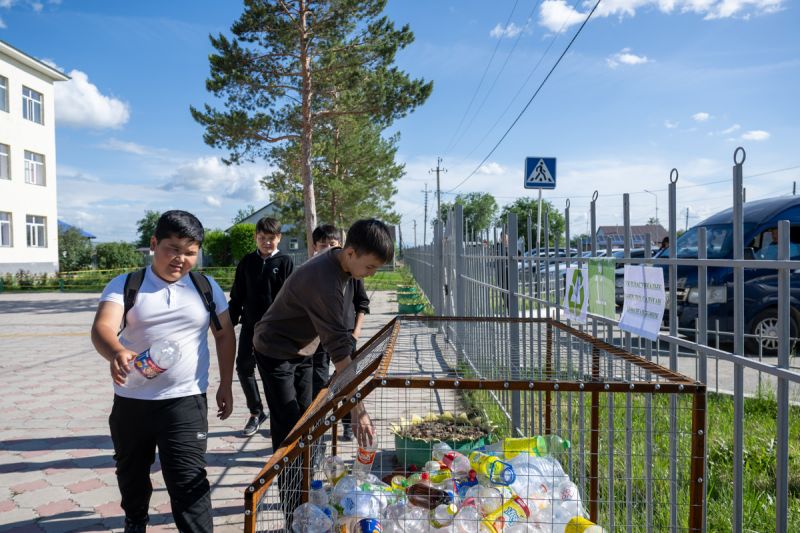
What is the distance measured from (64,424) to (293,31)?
13607mm

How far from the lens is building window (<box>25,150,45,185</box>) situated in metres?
29.6

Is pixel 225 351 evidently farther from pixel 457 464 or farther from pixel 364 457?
pixel 457 464

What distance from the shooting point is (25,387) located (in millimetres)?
7113

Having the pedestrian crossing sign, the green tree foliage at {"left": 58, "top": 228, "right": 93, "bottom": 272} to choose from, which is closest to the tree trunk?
the pedestrian crossing sign

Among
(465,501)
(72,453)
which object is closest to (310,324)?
(465,501)

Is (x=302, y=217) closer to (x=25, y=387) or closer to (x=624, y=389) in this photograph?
(x=25, y=387)

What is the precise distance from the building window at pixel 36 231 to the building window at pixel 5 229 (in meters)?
1.20

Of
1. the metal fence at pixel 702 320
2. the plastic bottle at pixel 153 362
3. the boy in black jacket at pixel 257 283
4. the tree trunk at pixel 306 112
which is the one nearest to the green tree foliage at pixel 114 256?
the tree trunk at pixel 306 112

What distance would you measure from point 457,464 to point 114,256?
1656 inches

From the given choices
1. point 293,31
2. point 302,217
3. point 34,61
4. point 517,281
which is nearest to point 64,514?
point 517,281

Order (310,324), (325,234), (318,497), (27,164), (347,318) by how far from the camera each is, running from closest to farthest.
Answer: (318,497) < (310,324) < (347,318) < (325,234) < (27,164)

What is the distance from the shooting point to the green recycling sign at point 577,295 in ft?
10.4

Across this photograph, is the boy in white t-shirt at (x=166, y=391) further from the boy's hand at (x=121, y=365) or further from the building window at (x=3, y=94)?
the building window at (x=3, y=94)

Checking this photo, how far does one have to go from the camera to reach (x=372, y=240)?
9.17 feet
